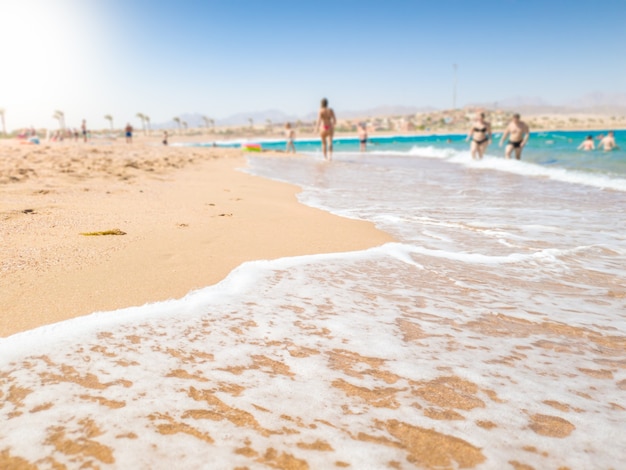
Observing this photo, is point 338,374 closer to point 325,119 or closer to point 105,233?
point 105,233

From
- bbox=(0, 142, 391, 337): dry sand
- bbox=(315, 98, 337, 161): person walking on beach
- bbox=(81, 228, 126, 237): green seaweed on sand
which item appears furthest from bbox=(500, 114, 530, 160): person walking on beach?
bbox=(81, 228, 126, 237): green seaweed on sand

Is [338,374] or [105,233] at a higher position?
[105,233]

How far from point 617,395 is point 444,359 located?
612 mm

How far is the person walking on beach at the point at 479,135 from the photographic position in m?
14.4

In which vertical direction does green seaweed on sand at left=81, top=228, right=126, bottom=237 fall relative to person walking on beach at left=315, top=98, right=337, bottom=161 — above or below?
below

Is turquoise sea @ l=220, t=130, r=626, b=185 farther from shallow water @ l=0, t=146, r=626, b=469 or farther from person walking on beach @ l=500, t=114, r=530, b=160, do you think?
shallow water @ l=0, t=146, r=626, b=469

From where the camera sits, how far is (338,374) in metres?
1.61

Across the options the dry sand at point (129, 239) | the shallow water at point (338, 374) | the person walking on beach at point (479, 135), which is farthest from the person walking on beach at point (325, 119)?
the shallow water at point (338, 374)

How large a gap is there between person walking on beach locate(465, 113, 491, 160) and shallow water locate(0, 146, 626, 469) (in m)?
12.6

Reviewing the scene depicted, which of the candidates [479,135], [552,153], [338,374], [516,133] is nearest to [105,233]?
[338,374]

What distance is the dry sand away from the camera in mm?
2232

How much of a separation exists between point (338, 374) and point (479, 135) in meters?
15.3

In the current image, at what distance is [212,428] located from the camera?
126cm

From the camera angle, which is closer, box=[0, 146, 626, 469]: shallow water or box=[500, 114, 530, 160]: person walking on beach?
box=[0, 146, 626, 469]: shallow water
